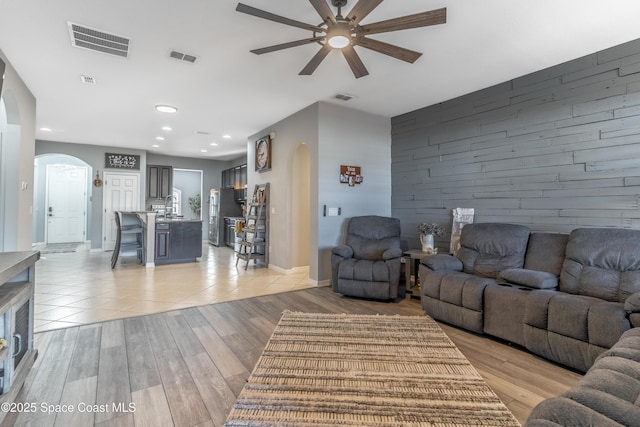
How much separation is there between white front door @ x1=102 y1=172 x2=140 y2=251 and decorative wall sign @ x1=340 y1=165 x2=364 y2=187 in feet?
21.7

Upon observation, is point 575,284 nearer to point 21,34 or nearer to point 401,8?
point 401,8

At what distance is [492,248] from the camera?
129 inches

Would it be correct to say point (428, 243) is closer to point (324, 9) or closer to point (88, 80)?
point (324, 9)

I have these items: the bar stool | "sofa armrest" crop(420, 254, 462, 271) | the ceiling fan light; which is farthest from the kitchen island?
the ceiling fan light

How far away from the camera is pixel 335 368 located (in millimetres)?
2090

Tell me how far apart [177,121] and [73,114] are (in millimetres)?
1662

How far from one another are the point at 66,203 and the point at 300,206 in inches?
318

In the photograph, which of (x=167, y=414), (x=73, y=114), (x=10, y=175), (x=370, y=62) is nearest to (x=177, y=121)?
(x=73, y=114)

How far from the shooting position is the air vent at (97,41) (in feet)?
8.74

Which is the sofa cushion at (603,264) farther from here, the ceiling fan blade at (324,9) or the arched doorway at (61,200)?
the arched doorway at (61,200)

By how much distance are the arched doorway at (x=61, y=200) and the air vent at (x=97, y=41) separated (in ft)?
23.2

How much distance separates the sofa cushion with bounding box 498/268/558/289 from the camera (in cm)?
257

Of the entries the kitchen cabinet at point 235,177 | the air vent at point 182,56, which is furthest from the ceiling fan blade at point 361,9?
the kitchen cabinet at point 235,177

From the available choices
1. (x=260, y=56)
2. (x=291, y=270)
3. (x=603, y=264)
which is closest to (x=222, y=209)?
(x=291, y=270)
